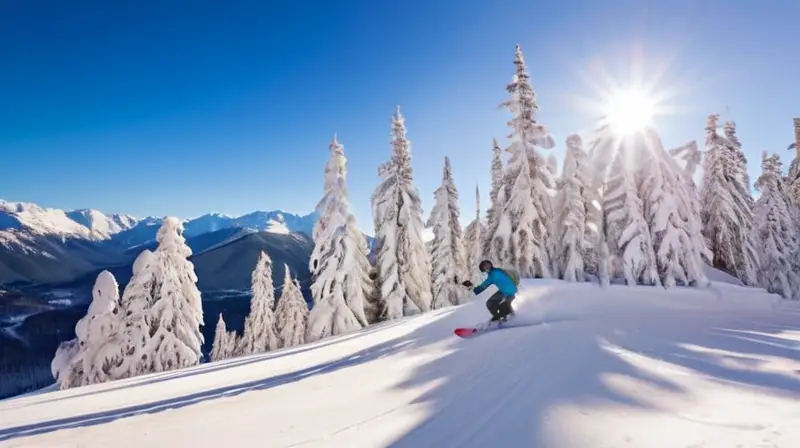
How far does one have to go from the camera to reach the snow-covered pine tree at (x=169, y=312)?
2088 cm

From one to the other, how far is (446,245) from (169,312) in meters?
18.6

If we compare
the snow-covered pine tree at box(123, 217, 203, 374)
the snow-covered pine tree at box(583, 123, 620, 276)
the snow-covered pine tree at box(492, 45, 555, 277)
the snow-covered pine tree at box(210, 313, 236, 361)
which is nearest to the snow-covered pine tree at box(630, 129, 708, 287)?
the snow-covered pine tree at box(583, 123, 620, 276)

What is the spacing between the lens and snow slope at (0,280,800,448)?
397cm

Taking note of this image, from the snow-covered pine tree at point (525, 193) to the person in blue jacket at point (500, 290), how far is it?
11.7 metres

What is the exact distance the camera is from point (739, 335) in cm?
849

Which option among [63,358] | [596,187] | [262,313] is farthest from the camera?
[262,313]

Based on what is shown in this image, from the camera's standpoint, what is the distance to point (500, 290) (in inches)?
413

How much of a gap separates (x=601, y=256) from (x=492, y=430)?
1982cm

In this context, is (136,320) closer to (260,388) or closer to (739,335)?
(260,388)

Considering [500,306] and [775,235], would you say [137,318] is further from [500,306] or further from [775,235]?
[775,235]

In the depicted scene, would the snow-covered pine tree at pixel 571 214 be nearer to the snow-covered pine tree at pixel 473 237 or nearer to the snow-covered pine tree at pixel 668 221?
the snow-covered pine tree at pixel 668 221

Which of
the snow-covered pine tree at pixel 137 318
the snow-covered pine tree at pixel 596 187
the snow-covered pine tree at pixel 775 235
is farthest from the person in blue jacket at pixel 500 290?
the snow-covered pine tree at pixel 775 235

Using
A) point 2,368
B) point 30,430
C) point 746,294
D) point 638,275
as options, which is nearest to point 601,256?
point 638,275

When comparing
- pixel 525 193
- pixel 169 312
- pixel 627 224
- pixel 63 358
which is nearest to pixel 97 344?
pixel 63 358
